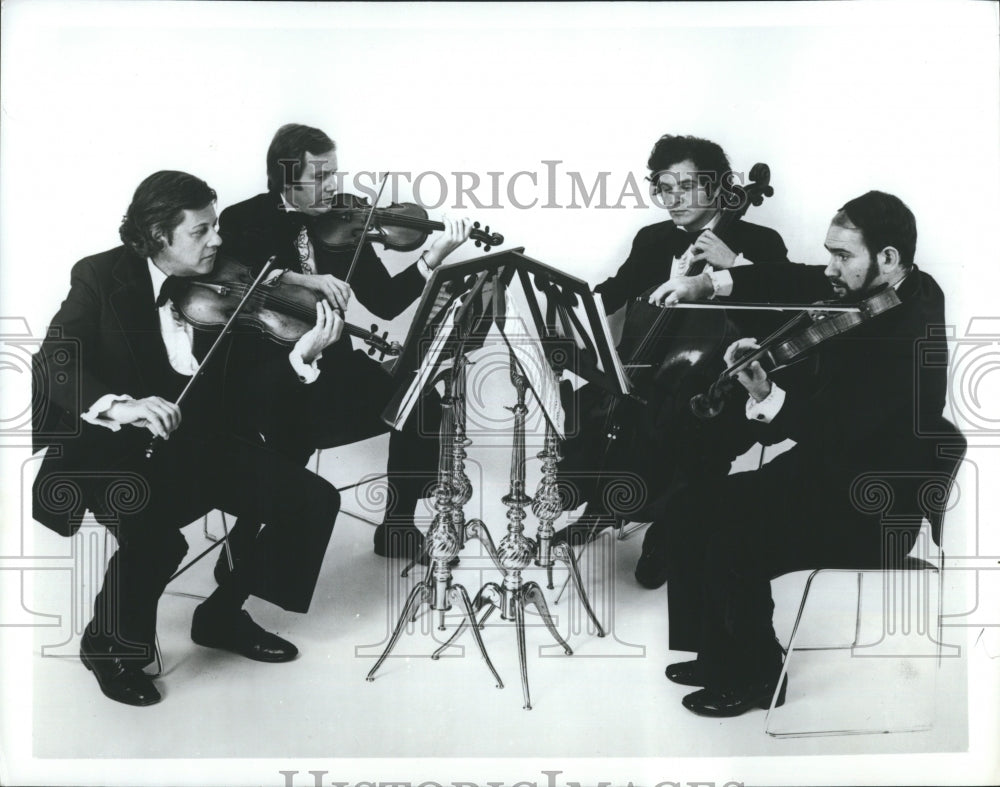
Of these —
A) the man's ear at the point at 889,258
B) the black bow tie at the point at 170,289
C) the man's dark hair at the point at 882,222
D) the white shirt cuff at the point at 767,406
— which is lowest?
the white shirt cuff at the point at 767,406

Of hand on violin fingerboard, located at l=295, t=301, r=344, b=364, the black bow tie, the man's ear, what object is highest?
the man's ear

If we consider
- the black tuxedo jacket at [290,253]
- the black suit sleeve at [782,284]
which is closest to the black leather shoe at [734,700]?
the black suit sleeve at [782,284]

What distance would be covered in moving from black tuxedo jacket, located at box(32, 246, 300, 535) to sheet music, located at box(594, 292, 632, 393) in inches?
34.1

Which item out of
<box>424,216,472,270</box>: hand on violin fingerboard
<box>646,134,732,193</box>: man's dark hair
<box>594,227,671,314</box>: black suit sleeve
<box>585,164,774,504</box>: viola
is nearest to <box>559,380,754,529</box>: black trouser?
<box>585,164,774,504</box>: viola

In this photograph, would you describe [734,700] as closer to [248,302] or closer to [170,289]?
[248,302]

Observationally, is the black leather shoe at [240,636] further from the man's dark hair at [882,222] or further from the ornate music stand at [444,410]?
the man's dark hair at [882,222]

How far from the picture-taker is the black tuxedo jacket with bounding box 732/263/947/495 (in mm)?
2262

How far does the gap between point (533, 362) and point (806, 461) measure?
0.84 meters

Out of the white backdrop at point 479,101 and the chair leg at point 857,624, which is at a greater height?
the white backdrop at point 479,101

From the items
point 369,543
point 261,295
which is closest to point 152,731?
point 369,543

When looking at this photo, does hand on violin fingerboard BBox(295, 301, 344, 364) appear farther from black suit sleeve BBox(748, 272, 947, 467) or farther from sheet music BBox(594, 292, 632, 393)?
black suit sleeve BBox(748, 272, 947, 467)

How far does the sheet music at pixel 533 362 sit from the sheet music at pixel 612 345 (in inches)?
6.9

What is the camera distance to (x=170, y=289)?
2.24 meters

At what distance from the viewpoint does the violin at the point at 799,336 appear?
2.25 metres
